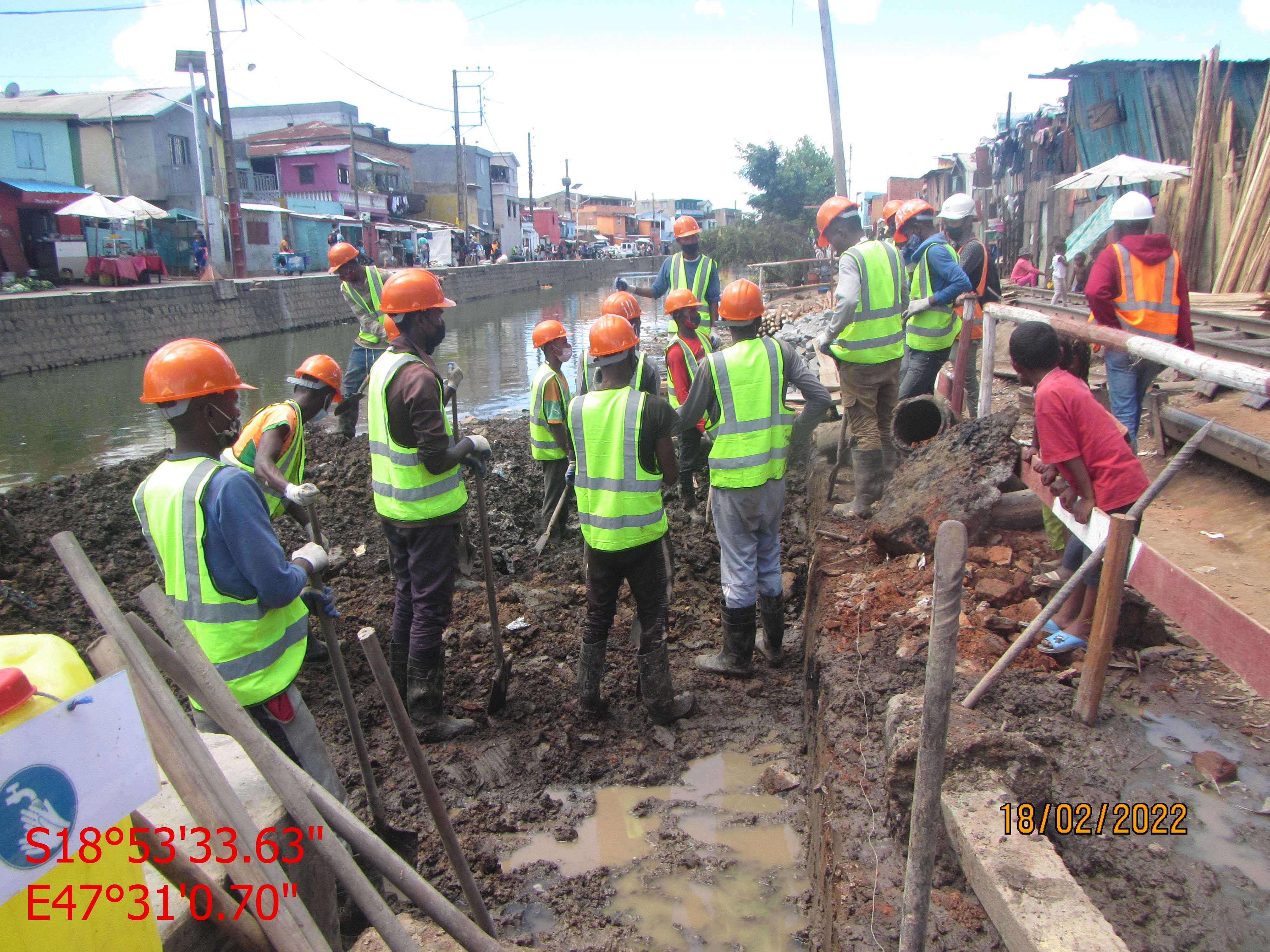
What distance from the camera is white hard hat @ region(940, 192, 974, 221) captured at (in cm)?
668

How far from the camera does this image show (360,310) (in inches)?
345

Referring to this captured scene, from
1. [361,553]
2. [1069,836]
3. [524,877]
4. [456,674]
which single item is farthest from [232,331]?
[1069,836]

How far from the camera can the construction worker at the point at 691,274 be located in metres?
7.63

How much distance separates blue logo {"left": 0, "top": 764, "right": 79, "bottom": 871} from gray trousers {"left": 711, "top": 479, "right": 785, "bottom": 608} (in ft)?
11.4

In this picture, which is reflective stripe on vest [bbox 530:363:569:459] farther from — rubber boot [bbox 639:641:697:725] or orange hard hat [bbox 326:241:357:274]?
orange hard hat [bbox 326:241:357:274]

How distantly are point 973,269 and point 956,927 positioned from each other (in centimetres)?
530

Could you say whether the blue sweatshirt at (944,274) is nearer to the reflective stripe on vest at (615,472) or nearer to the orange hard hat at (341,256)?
the reflective stripe on vest at (615,472)

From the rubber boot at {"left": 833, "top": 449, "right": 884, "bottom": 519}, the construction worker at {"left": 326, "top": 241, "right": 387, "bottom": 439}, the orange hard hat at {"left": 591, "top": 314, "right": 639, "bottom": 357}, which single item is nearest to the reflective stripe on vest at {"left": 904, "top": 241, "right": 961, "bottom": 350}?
the rubber boot at {"left": 833, "top": 449, "right": 884, "bottom": 519}

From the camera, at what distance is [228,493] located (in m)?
2.54

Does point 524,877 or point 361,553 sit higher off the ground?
point 361,553

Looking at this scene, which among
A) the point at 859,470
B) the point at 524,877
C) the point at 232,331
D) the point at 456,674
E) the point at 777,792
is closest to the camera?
the point at 524,877

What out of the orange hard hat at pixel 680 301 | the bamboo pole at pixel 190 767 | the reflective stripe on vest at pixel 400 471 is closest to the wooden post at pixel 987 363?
the orange hard hat at pixel 680 301

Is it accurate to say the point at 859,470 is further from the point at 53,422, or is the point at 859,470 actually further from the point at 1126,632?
the point at 53,422

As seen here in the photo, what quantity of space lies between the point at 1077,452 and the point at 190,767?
322 centimetres
